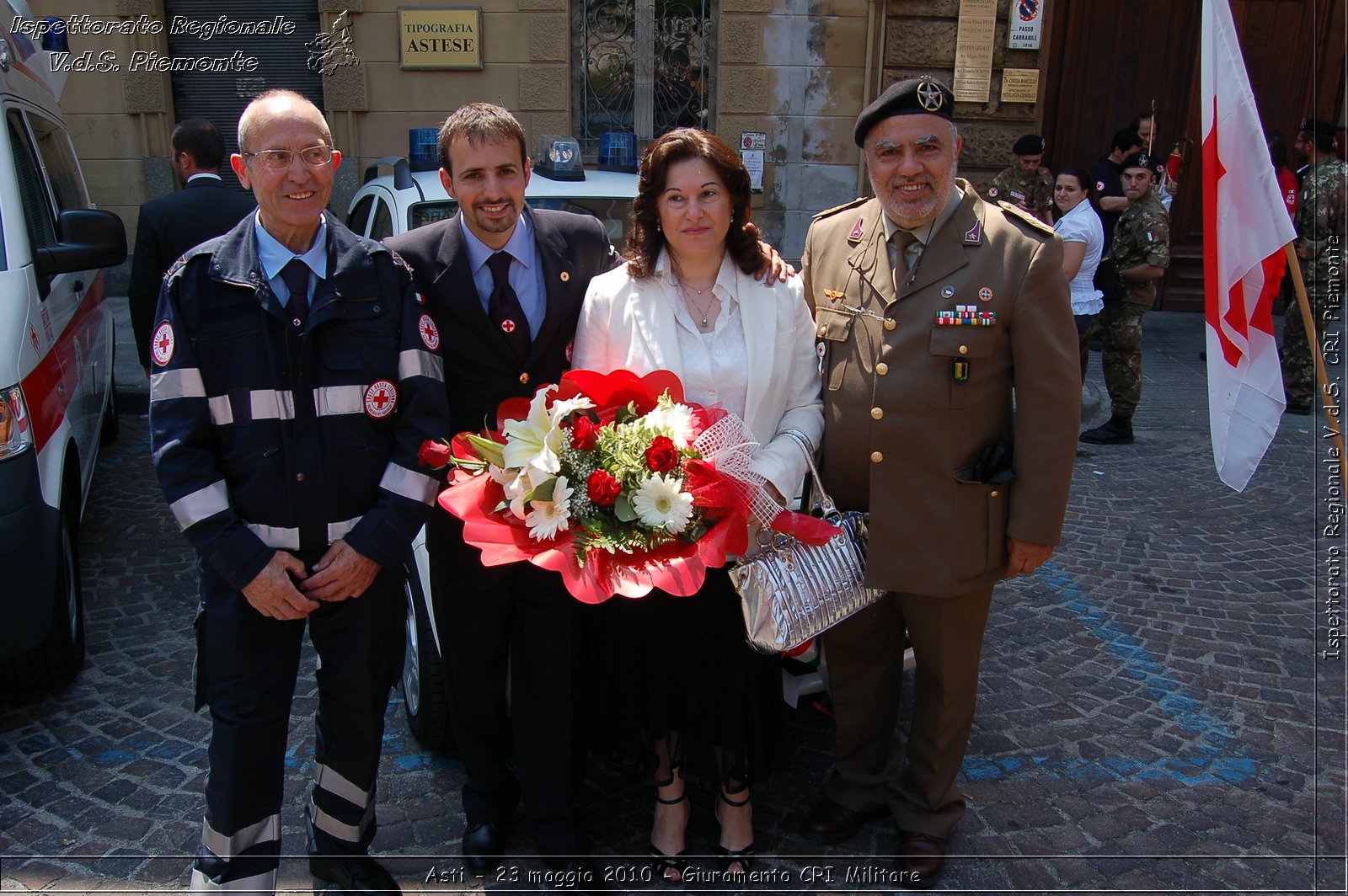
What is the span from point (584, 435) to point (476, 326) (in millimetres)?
585

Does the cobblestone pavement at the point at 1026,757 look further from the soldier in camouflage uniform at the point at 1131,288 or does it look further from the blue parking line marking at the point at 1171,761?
the soldier in camouflage uniform at the point at 1131,288

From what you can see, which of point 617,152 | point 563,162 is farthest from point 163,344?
point 617,152

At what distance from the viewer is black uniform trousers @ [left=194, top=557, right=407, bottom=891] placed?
255 centimetres

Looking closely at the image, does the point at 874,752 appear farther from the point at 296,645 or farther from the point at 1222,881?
the point at 296,645

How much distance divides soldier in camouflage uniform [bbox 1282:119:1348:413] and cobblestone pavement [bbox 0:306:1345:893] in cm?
328

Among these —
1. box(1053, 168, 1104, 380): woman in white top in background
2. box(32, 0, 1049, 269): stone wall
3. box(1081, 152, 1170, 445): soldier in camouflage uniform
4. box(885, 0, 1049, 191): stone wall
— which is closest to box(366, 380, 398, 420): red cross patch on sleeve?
box(1053, 168, 1104, 380): woman in white top in background

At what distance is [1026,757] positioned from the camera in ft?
11.8

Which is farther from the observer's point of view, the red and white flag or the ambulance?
the ambulance

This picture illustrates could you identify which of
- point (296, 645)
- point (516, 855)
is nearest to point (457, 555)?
point (296, 645)

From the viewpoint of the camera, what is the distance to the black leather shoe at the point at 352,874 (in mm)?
2787

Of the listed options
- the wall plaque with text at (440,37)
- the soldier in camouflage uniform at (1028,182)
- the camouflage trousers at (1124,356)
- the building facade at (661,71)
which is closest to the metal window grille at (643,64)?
the building facade at (661,71)

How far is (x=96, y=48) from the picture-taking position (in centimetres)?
1063

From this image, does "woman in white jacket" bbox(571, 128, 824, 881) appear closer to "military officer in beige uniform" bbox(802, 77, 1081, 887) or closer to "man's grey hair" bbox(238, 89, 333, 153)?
"military officer in beige uniform" bbox(802, 77, 1081, 887)

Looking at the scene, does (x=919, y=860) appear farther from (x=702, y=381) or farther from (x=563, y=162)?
(x=563, y=162)
